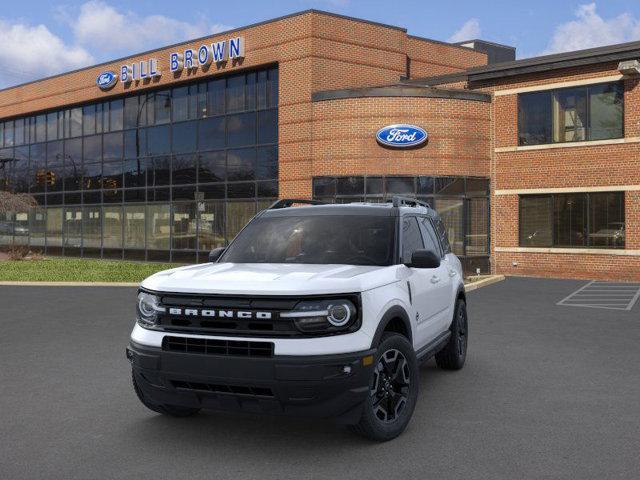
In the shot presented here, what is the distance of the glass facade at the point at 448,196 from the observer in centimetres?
2291

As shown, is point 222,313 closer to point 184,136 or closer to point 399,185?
point 399,185

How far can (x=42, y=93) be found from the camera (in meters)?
35.4

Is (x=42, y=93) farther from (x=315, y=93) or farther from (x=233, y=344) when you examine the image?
(x=233, y=344)

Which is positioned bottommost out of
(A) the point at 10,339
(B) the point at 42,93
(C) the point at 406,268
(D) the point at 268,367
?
(A) the point at 10,339

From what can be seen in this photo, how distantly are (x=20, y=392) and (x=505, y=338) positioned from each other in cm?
689

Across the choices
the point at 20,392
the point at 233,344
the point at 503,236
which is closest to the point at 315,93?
the point at 503,236

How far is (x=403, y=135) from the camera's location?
2270cm

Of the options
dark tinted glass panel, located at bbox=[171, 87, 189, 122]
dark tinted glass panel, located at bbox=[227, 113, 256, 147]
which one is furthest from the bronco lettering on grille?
dark tinted glass panel, located at bbox=[171, 87, 189, 122]

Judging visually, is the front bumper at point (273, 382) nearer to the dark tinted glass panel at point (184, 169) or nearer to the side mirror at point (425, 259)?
the side mirror at point (425, 259)

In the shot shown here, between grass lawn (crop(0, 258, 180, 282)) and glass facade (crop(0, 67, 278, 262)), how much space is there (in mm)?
3113

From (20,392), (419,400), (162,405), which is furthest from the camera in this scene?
(20,392)

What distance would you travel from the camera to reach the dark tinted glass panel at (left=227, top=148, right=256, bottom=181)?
2639cm

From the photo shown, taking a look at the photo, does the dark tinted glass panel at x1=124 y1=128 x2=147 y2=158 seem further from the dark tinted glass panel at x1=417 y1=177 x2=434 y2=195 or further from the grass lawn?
the dark tinted glass panel at x1=417 y1=177 x2=434 y2=195

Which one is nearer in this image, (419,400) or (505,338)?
(419,400)
